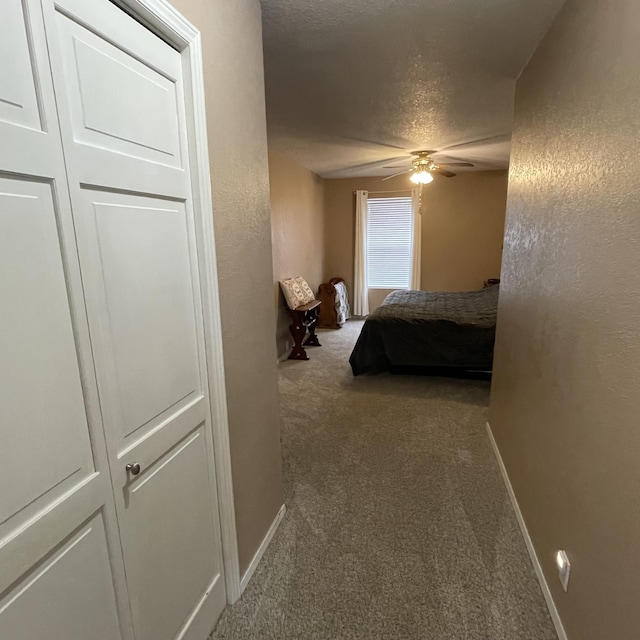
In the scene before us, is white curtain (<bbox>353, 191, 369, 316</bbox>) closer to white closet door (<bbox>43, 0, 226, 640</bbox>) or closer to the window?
the window

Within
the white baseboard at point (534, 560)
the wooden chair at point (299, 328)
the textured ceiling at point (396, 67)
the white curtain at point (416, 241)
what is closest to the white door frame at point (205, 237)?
the textured ceiling at point (396, 67)

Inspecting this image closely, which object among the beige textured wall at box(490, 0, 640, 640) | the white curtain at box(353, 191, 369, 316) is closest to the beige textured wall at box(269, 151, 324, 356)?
the white curtain at box(353, 191, 369, 316)

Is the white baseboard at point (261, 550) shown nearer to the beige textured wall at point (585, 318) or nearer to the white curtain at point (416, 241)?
the beige textured wall at point (585, 318)

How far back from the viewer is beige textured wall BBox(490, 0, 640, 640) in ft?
3.33

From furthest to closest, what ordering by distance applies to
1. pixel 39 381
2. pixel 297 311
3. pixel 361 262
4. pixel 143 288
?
pixel 361 262 → pixel 297 311 → pixel 143 288 → pixel 39 381

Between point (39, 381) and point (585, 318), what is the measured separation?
155 centimetres

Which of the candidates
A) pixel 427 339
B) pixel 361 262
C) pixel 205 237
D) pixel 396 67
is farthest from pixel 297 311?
pixel 205 237

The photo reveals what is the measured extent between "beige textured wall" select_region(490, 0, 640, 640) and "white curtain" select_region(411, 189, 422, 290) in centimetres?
419

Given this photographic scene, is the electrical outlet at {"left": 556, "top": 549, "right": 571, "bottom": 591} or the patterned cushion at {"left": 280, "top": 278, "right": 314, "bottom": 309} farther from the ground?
the patterned cushion at {"left": 280, "top": 278, "right": 314, "bottom": 309}

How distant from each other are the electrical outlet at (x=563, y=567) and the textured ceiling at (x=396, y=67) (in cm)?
220

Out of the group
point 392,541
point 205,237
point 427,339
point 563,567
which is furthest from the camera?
point 427,339

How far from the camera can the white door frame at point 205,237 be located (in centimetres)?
103

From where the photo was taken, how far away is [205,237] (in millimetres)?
1239

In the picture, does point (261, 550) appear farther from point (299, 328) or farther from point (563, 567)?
point (299, 328)
